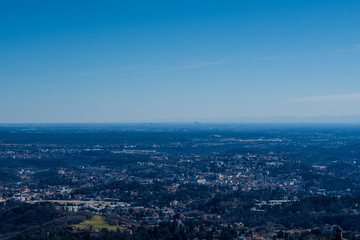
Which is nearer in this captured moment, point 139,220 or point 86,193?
point 139,220

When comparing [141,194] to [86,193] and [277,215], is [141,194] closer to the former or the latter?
[86,193]

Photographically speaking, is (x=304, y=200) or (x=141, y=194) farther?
(x=141, y=194)

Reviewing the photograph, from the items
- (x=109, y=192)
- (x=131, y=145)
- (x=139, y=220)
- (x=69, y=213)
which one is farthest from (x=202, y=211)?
(x=131, y=145)

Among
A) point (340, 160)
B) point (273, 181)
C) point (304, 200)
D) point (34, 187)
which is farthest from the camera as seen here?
point (340, 160)

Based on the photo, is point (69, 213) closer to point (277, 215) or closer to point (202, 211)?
point (202, 211)

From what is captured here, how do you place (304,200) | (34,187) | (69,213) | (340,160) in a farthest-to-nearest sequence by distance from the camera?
(340,160), (34,187), (304,200), (69,213)

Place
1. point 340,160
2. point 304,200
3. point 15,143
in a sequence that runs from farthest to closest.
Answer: point 15,143 → point 340,160 → point 304,200

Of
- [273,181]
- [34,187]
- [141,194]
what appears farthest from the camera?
[273,181]

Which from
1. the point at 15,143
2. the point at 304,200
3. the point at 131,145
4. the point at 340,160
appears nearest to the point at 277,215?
the point at 304,200
